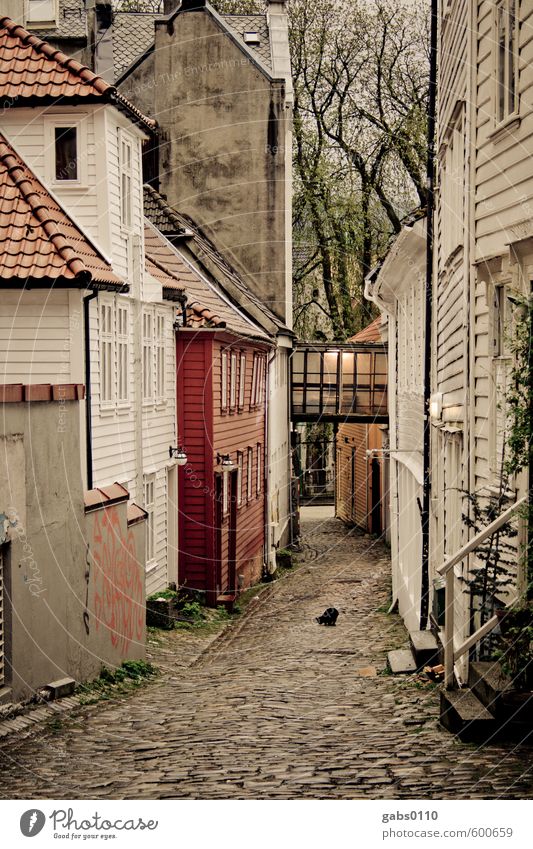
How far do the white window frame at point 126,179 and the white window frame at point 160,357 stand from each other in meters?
2.66

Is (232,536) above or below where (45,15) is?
below

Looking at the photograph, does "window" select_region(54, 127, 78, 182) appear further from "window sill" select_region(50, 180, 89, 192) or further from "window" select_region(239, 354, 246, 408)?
"window" select_region(239, 354, 246, 408)

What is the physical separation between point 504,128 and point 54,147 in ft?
24.9

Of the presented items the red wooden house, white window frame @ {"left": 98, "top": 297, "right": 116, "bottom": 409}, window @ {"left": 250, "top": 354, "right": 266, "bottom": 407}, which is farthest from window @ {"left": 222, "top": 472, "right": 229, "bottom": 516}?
white window frame @ {"left": 98, "top": 297, "right": 116, "bottom": 409}

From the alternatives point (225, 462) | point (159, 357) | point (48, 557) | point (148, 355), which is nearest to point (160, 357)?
point (159, 357)

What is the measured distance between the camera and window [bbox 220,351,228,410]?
72.6 ft

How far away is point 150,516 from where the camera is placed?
1908 centimetres

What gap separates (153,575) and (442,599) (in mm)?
6826

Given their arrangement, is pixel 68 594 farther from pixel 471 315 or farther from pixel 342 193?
pixel 342 193

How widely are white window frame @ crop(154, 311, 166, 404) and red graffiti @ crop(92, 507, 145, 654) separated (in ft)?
17.0

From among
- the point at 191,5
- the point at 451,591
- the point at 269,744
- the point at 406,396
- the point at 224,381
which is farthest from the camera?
the point at 191,5

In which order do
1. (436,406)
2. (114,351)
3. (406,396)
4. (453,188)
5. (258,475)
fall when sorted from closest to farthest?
(453,188) → (436,406) → (114,351) → (406,396) → (258,475)

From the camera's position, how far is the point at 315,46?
35.8 meters

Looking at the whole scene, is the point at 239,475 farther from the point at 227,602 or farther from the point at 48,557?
the point at 48,557
